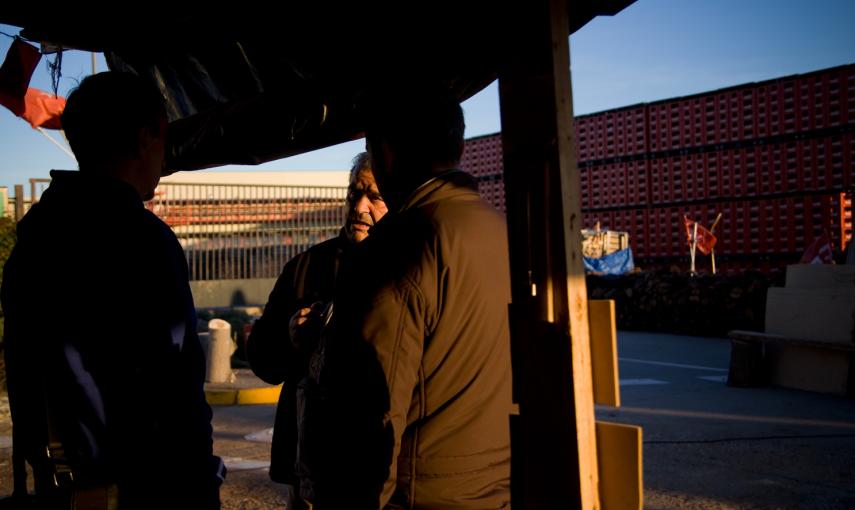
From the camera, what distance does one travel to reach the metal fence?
15.5m

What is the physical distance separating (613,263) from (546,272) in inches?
961

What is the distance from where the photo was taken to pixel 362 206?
124 inches

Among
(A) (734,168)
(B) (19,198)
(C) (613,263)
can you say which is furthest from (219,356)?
(A) (734,168)

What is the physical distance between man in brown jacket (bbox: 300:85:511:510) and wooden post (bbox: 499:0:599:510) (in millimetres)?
138

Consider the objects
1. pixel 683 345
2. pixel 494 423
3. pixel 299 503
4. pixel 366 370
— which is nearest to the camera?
pixel 366 370

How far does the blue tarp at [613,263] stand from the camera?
24406 millimetres

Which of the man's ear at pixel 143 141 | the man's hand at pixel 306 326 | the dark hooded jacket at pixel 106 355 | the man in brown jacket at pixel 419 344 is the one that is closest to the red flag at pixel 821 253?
the man's hand at pixel 306 326

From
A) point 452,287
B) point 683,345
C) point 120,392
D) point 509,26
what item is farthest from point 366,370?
point 683,345

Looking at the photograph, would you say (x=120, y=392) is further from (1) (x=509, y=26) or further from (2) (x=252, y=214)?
(2) (x=252, y=214)

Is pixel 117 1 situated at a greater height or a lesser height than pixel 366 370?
greater

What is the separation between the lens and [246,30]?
303 cm

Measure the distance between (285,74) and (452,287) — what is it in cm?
169

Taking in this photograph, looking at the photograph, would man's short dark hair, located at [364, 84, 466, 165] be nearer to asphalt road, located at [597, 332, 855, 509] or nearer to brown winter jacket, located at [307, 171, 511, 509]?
brown winter jacket, located at [307, 171, 511, 509]

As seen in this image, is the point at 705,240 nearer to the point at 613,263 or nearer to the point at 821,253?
the point at 613,263
